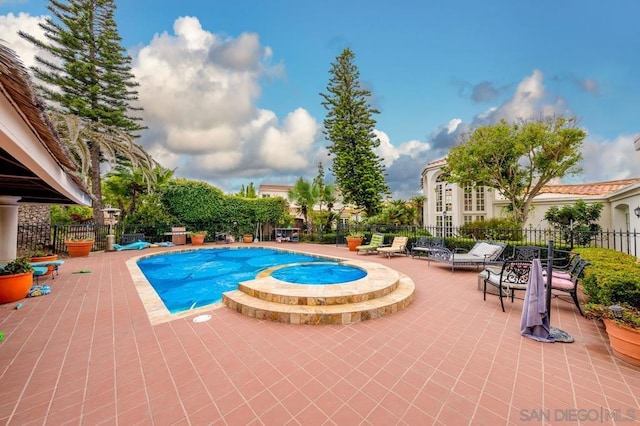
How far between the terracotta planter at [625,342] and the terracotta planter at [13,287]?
353 inches

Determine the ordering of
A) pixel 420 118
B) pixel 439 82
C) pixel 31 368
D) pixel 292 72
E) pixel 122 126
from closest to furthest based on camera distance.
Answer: pixel 31 368, pixel 439 82, pixel 420 118, pixel 292 72, pixel 122 126

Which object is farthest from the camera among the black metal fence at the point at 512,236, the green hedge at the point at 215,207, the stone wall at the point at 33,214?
the green hedge at the point at 215,207

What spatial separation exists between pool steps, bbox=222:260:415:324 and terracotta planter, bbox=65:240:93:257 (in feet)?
30.1

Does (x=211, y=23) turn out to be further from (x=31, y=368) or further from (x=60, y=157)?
(x=31, y=368)

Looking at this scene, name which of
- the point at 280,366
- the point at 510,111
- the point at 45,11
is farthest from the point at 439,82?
the point at 45,11

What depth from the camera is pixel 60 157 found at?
3.00 m

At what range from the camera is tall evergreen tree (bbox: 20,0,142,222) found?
12.8m

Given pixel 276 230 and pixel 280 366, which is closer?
pixel 280 366

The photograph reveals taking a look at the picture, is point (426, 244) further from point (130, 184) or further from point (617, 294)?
point (130, 184)

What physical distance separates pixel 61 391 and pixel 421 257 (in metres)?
9.82

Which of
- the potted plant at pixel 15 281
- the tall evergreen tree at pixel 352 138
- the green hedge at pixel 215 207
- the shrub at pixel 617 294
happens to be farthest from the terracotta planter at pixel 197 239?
the shrub at pixel 617 294

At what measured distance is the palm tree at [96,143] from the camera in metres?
8.93

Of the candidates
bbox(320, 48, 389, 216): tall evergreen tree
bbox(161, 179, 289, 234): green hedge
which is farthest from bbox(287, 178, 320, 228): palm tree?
bbox(320, 48, 389, 216): tall evergreen tree

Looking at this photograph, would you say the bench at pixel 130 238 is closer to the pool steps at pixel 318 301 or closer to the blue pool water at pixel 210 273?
the blue pool water at pixel 210 273
